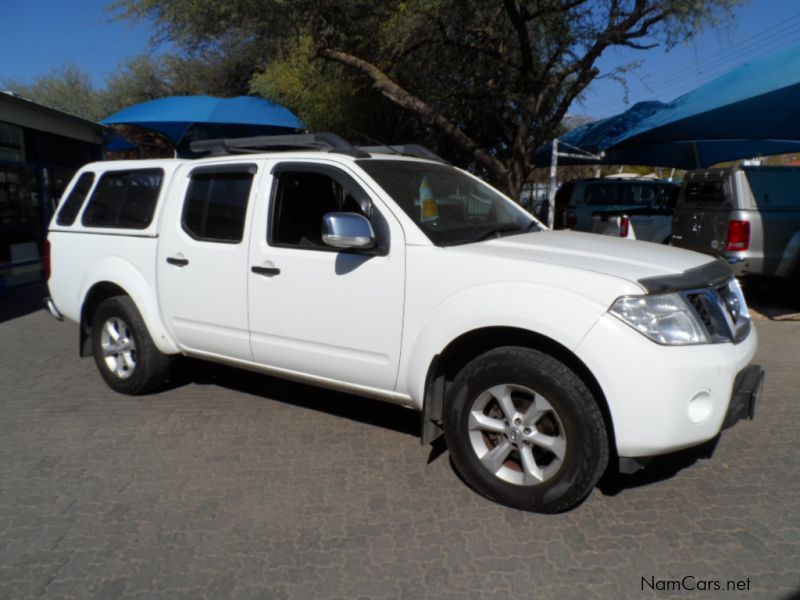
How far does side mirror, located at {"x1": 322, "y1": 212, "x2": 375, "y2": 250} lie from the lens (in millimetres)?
3348

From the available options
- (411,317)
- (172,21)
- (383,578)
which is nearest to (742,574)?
(383,578)

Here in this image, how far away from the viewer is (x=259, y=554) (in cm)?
283

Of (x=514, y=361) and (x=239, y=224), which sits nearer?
(x=514, y=361)

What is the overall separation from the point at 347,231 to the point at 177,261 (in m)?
A: 1.59

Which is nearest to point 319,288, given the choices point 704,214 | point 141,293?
point 141,293

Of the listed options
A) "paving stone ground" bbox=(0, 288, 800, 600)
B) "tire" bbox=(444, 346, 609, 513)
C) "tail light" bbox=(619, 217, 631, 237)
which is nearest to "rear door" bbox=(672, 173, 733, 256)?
"tail light" bbox=(619, 217, 631, 237)

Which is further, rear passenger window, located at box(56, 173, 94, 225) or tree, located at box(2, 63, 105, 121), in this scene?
tree, located at box(2, 63, 105, 121)

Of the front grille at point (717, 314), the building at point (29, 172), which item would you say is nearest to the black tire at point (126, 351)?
the front grille at point (717, 314)

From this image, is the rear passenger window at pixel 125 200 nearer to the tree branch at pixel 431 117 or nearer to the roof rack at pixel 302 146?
the roof rack at pixel 302 146

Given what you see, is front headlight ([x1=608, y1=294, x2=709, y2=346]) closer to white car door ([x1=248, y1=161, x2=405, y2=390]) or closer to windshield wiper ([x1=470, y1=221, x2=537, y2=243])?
windshield wiper ([x1=470, y1=221, x2=537, y2=243])

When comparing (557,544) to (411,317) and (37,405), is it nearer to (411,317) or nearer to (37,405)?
(411,317)

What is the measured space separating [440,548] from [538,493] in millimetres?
571

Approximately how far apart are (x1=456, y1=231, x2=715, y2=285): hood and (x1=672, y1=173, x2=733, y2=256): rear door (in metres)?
4.93

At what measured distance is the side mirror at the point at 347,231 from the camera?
3348mm
